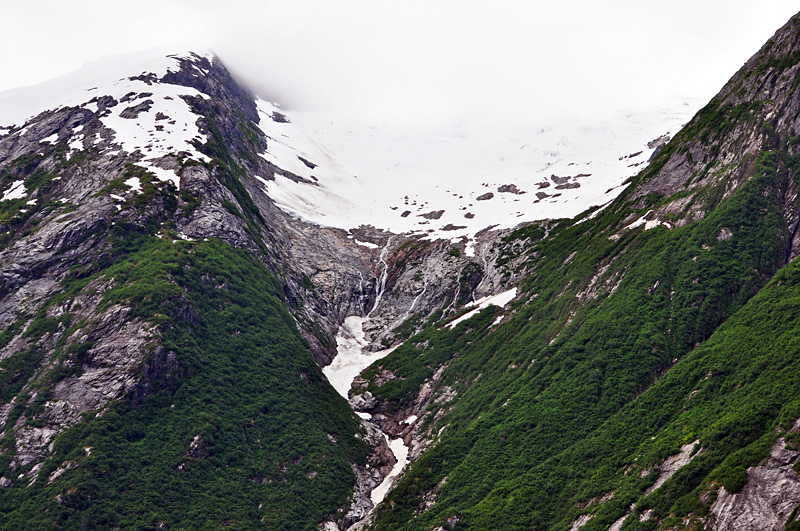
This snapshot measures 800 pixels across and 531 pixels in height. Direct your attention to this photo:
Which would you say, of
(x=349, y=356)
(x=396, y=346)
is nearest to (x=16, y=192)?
(x=349, y=356)

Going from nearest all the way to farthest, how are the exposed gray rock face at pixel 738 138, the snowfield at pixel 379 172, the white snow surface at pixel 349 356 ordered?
the exposed gray rock face at pixel 738 138, the white snow surface at pixel 349 356, the snowfield at pixel 379 172

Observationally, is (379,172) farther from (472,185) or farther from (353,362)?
(353,362)

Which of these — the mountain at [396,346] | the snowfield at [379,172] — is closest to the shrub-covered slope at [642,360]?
the mountain at [396,346]

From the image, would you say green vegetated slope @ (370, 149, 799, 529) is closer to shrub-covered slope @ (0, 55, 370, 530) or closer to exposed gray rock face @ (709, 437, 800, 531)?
exposed gray rock face @ (709, 437, 800, 531)

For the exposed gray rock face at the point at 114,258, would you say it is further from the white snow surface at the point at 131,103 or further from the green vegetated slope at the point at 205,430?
the green vegetated slope at the point at 205,430

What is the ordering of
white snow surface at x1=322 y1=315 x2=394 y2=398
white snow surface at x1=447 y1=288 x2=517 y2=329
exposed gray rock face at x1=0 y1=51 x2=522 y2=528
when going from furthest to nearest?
1. white snow surface at x1=447 y1=288 x2=517 y2=329
2. white snow surface at x1=322 y1=315 x2=394 y2=398
3. exposed gray rock face at x1=0 y1=51 x2=522 y2=528

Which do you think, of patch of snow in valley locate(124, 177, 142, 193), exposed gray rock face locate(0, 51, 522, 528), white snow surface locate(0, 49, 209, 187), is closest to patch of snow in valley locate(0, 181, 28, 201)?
exposed gray rock face locate(0, 51, 522, 528)
